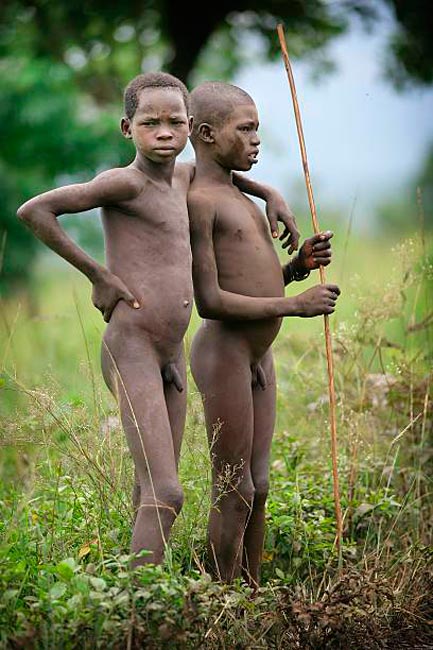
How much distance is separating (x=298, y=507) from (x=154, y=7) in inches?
317

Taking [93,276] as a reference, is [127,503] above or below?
below

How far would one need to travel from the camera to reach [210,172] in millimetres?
4355

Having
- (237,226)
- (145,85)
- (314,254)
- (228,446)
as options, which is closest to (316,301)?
(314,254)

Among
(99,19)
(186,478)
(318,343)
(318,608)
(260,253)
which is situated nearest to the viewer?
(318,608)

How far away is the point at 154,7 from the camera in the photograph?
11.6m

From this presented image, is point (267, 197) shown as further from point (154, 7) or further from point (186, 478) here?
point (154, 7)

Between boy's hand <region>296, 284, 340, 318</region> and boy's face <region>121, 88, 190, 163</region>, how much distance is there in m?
0.75

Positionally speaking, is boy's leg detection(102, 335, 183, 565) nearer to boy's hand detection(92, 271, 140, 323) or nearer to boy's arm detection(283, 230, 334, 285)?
boy's hand detection(92, 271, 140, 323)

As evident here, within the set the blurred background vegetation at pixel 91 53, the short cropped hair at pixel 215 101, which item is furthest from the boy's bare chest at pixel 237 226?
the blurred background vegetation at pixel 91 53

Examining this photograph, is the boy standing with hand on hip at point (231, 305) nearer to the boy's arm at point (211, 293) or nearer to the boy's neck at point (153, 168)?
the boy's arm at point (211, 293)

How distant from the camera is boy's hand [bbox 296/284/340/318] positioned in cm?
424

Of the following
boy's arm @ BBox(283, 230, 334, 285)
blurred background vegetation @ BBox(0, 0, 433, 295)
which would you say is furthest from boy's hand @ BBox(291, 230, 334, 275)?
blurred background vegetation @ BBox(0, 0, 433, 295)

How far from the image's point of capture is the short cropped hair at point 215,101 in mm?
4270

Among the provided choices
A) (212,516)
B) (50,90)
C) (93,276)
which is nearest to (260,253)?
(93,276)
